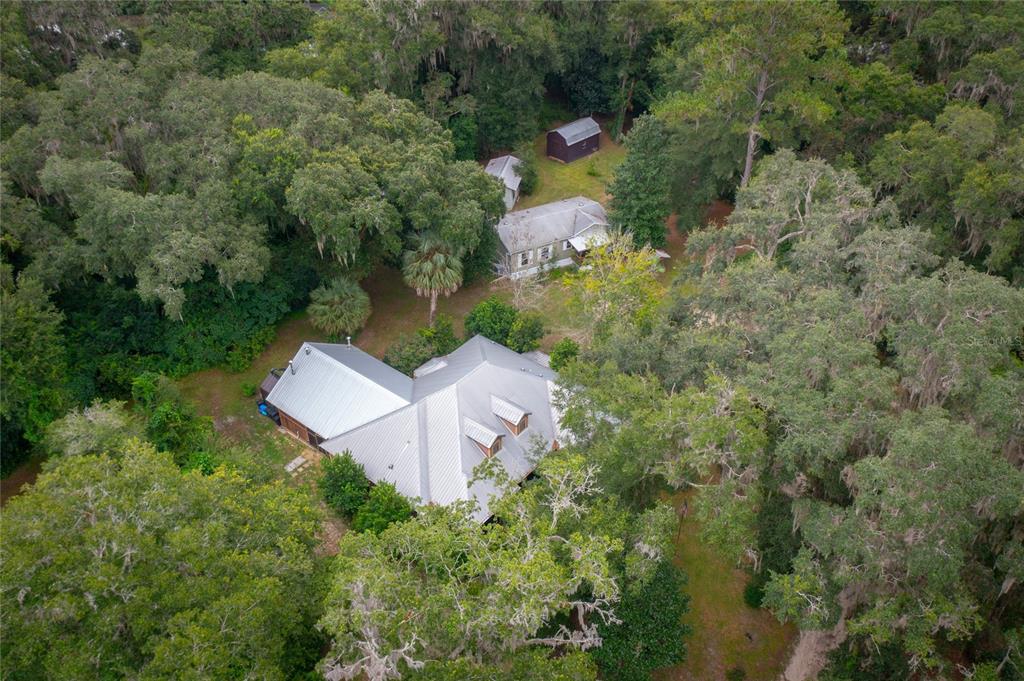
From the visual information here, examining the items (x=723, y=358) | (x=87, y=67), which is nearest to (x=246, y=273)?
(x=87, y=67)

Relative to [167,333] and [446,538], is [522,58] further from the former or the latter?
[446,538]

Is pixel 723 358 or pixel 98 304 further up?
pixel 723 358

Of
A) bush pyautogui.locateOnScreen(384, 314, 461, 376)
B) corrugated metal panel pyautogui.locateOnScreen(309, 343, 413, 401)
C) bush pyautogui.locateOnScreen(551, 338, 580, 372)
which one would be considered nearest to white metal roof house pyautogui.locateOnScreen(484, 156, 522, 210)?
bush pyautogui.locateOnScreen(384, 314, 461, 376)

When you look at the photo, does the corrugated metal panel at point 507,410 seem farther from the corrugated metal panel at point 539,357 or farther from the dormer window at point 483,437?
the corrugated metal panel at point 539,357

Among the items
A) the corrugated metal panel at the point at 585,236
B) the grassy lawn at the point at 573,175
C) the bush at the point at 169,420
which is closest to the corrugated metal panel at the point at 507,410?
the bush at the point at 169,420

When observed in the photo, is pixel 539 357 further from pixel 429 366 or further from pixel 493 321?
pixel 429 366

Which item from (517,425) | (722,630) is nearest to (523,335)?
(517,425)
